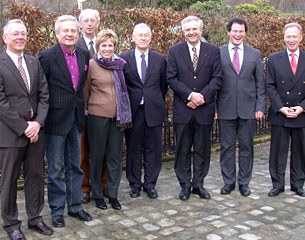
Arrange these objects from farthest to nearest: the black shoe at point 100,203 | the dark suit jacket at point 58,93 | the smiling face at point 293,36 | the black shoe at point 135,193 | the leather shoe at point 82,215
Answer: the black shoe at point 135,193 < the smiling face at point 293,36 < the black shoe at point 100,203 < the leather shoe at point 82,215 < the dark suit jacket at point 58,93

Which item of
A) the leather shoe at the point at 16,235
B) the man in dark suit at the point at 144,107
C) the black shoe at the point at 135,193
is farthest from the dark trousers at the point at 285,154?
the leather shoe at the point at 16,235

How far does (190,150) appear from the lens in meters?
5.86

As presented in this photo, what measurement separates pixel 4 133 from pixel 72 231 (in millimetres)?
1256

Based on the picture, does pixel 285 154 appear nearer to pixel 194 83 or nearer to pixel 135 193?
pixel 194 83

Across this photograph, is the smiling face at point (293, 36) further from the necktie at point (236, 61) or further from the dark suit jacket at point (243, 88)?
the necktie at point (236, 61)

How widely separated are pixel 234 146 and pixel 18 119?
2.88m

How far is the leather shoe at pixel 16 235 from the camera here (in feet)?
14.7

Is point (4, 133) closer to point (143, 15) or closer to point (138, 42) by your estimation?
point (138, 42)

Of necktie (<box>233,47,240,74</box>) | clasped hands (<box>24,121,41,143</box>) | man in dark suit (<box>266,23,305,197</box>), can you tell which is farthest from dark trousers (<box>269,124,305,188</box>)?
clasped hands (<box>24,121,41,143</box>)

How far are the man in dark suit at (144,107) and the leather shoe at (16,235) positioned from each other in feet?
5.59

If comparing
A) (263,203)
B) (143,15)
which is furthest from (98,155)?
(143,15)

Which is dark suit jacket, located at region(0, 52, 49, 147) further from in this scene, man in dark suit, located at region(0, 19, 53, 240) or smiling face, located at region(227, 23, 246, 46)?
smiling face, located at region(227, 23, 246, 46)

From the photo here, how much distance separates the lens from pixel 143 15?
7.20 meters

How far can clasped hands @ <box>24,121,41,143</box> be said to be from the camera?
4.36 metres
